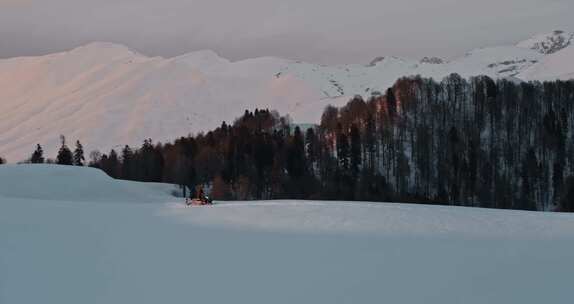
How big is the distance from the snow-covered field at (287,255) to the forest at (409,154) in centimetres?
4537

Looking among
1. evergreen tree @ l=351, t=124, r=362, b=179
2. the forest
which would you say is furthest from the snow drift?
evergreen tree @ l=351, t=124, r=362, b=179

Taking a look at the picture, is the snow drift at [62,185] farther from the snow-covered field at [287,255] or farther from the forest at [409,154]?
the forest at [409,154]

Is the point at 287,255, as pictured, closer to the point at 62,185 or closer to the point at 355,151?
the point at 62,185

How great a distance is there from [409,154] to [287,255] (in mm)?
74290

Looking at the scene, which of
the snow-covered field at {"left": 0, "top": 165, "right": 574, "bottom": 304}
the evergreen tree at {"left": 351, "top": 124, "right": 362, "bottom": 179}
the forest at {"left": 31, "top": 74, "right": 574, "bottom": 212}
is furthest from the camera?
the evergreen tree at {"left": 351, "top": 124, "right": 362, "bottom": 179}

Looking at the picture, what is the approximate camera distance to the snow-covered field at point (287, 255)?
14445 millimetres

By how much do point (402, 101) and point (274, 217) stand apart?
78.0m

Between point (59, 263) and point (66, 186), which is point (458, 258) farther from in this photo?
point (66, 186)

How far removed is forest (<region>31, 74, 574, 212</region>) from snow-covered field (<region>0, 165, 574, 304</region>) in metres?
45.4

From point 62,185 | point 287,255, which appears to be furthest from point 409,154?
point 287,255

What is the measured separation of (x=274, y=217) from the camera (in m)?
22.5

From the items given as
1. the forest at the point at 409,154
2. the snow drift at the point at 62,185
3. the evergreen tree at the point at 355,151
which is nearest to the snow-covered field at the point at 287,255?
the snow drift at the point at 62,185

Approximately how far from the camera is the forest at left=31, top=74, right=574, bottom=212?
76.8 metres

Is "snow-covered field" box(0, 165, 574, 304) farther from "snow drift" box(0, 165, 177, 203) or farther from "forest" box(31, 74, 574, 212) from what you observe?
"forest" box(31, 74, 574, 212)
